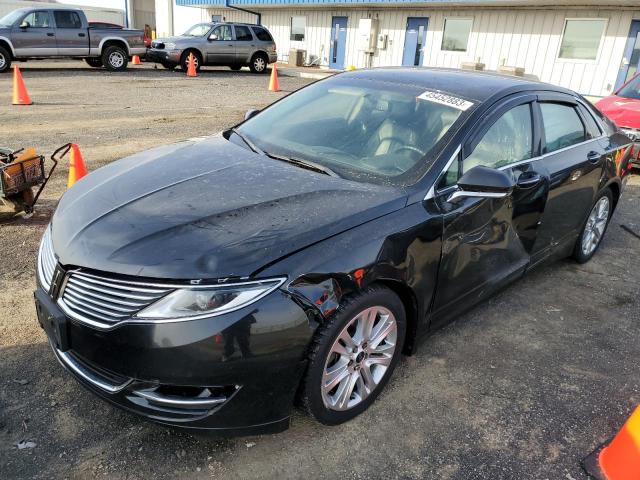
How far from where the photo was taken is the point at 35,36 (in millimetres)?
15797

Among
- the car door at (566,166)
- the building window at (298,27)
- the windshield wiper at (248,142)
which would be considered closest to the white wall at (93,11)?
the building window at (298,27)

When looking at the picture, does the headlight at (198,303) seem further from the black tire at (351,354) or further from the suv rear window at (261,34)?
the suv rear window at (261,34)

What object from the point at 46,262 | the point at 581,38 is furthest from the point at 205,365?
the point at 581,38

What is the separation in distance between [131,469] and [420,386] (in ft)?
5.16

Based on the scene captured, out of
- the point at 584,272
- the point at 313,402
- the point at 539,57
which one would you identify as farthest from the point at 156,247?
the point at 539,57

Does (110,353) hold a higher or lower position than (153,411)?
higher

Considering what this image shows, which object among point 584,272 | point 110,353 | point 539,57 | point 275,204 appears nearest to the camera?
point 110,353

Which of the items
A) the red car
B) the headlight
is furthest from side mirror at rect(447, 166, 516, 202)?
the red car

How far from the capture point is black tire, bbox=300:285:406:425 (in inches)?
90.8

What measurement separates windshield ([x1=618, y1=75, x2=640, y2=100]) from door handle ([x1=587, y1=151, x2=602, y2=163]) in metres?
4.87

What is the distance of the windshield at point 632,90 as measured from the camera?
8.20m

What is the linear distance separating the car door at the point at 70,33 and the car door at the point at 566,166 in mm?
16507

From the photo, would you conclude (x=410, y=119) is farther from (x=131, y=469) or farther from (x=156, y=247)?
(x=131, y=469)

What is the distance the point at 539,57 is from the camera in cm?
1688
